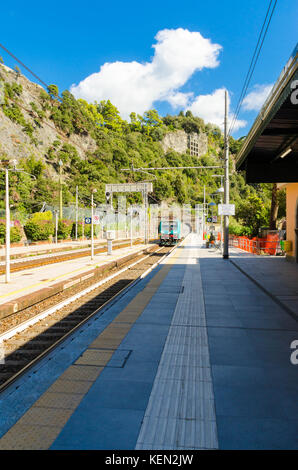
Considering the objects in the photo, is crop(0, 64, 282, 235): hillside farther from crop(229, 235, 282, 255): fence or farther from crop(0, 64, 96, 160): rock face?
crop(229, 235, 282, 255): fence

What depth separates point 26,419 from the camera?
382 centimetres

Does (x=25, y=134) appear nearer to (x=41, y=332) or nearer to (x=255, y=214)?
(x=255, y=214)

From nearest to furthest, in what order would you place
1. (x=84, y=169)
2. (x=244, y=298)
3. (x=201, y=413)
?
(x=201, y=413) < (x=244, y=298) < (x=84, y=169)

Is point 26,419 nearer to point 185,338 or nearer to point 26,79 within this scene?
point 185,338

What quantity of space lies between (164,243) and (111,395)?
3859 cm

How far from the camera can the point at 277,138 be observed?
997cm

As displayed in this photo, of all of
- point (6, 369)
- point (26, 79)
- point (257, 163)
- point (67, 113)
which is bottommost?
point (6, 369)

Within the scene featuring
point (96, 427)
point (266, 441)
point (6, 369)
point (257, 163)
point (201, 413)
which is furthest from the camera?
point (257, 163)

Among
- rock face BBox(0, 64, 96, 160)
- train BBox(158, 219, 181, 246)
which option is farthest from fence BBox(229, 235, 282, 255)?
rock face BBox(0, 64, 96, 160)

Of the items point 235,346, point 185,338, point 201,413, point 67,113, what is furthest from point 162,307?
point 67,113

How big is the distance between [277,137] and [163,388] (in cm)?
793

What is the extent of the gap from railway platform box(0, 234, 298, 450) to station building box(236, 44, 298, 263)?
4.71 meters

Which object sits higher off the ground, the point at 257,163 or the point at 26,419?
the point at 257,163

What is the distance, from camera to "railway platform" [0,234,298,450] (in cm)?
349
